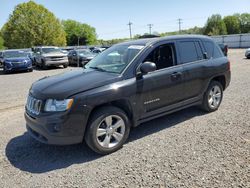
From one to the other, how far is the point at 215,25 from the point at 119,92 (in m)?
86.8

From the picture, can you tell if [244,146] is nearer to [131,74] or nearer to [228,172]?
[228,172]

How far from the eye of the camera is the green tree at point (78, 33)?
93875 millimetres

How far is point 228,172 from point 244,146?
917mm

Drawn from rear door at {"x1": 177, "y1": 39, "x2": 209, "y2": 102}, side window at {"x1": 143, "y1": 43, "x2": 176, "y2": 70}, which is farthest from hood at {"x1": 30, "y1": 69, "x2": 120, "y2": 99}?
rear door at {"x1": 177, "y1": 39, "x2": 209, "y2": 102}

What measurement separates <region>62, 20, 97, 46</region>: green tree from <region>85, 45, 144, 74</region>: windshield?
90.9 metres

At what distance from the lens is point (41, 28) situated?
172 ft

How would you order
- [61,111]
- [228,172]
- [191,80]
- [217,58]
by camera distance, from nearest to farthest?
1. [228,172]
2. [61,111]
3. [191,80]
4. [217,58]

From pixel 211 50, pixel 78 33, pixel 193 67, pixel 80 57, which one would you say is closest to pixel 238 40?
pixel 80 57

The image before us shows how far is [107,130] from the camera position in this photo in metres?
3.68

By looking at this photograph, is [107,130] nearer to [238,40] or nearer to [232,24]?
[238,40]

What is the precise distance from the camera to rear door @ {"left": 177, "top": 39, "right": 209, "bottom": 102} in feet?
15.3

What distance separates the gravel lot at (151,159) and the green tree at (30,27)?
52.6 meters

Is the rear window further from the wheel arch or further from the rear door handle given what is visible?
the rear door handle

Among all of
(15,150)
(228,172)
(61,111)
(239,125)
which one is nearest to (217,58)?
(239,125)
